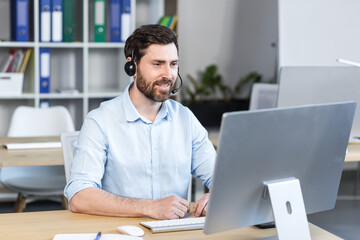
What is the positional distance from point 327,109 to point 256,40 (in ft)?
14.2

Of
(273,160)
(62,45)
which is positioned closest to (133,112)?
(273,160)

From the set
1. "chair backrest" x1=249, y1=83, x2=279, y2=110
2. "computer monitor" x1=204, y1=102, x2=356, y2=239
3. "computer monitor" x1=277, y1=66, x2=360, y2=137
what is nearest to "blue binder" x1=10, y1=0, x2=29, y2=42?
"chair backrest" x1=249, y1=83, x2=279, y2=110

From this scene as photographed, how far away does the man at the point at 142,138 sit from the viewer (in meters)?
1.83

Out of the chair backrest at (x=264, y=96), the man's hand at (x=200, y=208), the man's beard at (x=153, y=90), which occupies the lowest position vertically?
the man's hand at (x=200, y=208)

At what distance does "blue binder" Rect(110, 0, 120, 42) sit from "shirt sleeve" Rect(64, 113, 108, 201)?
249 centimetres

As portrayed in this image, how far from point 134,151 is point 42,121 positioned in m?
1.90

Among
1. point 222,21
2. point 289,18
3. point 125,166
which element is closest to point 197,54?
point 222,21

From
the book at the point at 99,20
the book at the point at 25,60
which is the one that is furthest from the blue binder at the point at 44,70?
the book at the point at 99,20

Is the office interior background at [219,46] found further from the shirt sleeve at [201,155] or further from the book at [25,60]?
the shirt sleeve at [201,155]

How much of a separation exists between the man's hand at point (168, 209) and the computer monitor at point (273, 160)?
34 centimetres

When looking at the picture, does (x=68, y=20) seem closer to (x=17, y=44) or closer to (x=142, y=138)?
(x=17, y=44)

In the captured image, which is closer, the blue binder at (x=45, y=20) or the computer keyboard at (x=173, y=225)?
the computer keyboard at (x=173, y=225)

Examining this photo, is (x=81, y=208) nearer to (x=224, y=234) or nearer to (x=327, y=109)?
(x=224, y=234)

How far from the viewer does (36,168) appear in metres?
3.58
